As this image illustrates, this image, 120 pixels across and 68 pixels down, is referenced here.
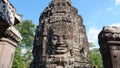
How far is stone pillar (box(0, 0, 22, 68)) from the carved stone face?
13.7 metres

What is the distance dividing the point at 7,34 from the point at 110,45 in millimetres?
1471

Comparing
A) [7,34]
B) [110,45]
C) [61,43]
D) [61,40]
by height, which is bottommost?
[110,45]

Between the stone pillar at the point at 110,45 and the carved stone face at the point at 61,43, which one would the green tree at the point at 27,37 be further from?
the stone pillar at the point at 110,45

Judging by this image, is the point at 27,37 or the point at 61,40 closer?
the point at 61,40

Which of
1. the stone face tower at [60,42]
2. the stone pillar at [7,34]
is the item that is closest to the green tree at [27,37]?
the stone face tower at [60,42]

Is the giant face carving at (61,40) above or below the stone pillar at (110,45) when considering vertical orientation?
above

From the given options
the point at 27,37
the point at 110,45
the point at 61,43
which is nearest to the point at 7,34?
the point at 110,45

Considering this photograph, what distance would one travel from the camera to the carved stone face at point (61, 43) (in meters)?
16.5

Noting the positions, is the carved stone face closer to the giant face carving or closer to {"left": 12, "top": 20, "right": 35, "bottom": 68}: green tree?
the giant face carving

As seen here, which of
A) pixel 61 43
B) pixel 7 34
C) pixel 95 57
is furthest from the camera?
pixel 95 57

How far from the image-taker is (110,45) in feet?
8.64

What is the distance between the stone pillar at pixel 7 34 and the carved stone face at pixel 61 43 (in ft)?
44.8

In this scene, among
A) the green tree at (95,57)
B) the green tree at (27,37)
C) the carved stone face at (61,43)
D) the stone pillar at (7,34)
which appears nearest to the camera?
the stone pillar at (7,34)

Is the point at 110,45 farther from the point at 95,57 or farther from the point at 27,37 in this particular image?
the point at 95,57
